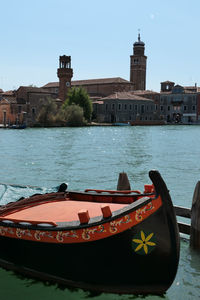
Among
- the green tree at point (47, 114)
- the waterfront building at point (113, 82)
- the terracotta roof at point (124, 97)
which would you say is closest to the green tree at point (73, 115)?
the green tree at point (47, 114)

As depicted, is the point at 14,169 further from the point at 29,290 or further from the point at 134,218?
the point at 134,218

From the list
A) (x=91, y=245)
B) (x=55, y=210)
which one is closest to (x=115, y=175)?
(x=55, y=210)

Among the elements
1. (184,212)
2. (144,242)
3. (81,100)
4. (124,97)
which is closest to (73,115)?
(81,100)

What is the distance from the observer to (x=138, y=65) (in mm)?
91562

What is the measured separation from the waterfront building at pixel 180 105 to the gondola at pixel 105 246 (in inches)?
2881

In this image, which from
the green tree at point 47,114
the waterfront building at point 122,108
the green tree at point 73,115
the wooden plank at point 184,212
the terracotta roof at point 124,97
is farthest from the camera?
the terracotta roof at point 124,97

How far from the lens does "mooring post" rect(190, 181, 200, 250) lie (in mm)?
5516

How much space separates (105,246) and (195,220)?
172 cm

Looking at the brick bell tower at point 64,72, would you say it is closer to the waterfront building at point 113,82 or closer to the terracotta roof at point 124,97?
the waterfront building at point 113,82

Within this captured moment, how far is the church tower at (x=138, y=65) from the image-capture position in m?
91.6

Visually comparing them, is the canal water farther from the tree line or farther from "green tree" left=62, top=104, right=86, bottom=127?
the tree line

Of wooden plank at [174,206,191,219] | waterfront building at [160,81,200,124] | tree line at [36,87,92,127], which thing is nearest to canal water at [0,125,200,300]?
wooden plank at [174,206,191,219]

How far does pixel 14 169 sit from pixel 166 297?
13797 mm

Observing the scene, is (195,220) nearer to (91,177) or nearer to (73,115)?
(91,177)
